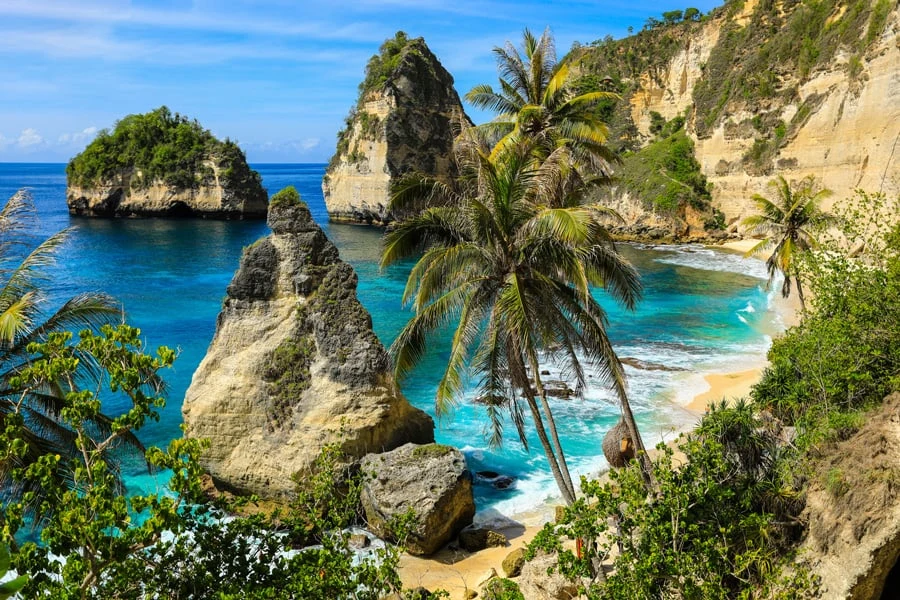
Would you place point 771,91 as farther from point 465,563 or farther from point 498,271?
point 465,563

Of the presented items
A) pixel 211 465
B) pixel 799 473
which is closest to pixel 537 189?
pixel 799 473

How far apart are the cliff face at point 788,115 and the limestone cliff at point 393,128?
2509 centimetres

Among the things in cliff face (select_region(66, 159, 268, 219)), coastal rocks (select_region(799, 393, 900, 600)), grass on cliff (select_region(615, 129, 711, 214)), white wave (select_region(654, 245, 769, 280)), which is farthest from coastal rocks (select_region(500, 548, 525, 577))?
cliff face (select_region(66, 159, 268, 219))

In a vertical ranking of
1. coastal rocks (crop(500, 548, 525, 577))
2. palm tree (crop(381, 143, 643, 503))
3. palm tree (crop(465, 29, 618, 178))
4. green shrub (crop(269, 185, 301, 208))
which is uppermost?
palm tree (crop(465, 29, 618, 178))

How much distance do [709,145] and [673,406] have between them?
48.2 m

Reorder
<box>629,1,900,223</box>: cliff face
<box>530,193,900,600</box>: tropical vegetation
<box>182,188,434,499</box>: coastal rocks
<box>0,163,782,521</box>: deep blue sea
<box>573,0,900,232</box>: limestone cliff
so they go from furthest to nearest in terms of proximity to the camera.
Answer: <box>573,0,900,232</box>: limestone cliff
<box>629,1,900,223</box>: cliff face
<box>0,163,782,521</box>: deep blue sea
<box>182,188,434,499</box>: coastal rocks
<box>530,193,900,600</box>: tropical vegetation

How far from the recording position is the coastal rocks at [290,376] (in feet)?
55.3

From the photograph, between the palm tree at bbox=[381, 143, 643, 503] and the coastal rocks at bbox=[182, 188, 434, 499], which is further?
the coastal rocks at bbox=[182, 188, 434, 499]

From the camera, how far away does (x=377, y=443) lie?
56.1 ft

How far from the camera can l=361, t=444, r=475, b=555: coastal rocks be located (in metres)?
14.8

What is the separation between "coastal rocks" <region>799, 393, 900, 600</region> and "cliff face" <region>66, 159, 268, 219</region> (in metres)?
76.6

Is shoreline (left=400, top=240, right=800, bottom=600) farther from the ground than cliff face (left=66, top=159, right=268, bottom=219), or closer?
closer

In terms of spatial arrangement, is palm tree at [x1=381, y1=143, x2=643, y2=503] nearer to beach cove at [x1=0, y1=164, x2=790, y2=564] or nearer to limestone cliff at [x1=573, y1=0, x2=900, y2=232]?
beach cove at [x1=0, y1=164, x2=790, y2=564]

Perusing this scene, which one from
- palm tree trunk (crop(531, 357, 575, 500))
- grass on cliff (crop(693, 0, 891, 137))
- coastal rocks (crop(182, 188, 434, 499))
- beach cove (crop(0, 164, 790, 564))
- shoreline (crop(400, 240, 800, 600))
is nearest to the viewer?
palm tree trunk (crop(531, 357, 575, 500))
